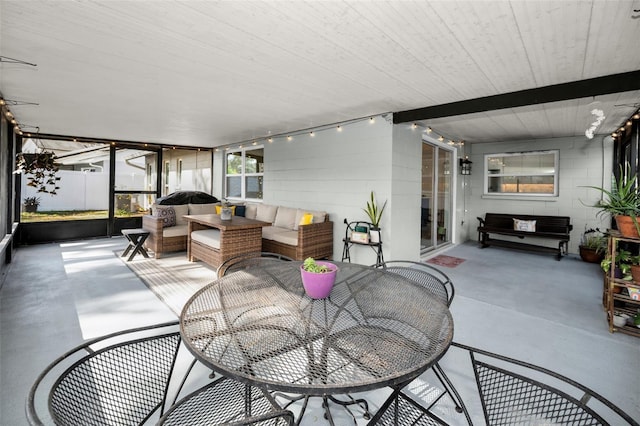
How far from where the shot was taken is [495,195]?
721 centimetres

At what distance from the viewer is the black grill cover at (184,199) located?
6082mm

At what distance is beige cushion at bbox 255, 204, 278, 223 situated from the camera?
6.23m

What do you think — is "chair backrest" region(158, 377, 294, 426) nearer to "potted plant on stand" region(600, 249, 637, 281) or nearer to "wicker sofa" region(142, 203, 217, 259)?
"potted plant on stand" region(600, 249, 637, 281)

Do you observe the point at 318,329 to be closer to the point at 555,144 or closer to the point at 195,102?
the point at 195,102

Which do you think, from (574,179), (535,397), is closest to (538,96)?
(535,397)

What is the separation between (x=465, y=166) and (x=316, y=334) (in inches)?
271

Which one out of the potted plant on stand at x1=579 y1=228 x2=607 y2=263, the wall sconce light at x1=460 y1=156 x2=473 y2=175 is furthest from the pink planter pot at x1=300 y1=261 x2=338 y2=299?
the wall sconce light at x1=460 y1=156 x2=473 y2=175

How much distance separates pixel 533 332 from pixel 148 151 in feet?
28.1

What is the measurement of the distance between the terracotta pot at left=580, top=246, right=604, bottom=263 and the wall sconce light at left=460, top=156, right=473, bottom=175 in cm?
261

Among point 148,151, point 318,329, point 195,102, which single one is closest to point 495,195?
point 195,102

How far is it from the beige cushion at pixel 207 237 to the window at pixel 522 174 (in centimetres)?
→ 624

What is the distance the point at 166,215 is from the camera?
5723mm

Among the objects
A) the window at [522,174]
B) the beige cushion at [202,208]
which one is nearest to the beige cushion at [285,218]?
the beige cushion at [202,208]

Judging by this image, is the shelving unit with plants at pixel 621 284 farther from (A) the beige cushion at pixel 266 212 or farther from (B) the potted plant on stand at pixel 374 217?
(A) the beige cushion at pixel 266 212
